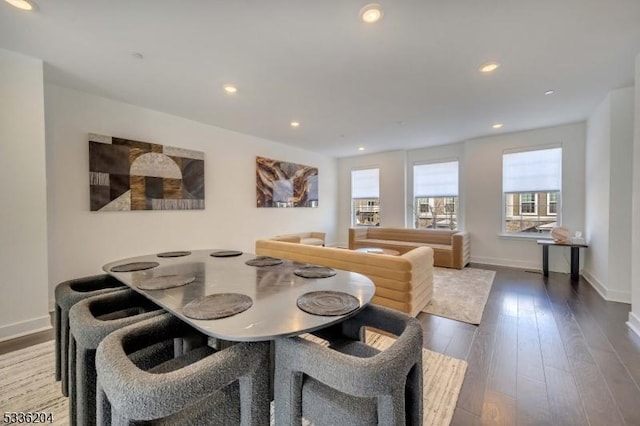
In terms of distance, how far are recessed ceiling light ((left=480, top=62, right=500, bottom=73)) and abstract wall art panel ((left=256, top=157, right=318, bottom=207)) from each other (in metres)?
4.03

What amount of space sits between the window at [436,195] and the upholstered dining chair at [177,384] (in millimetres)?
5965

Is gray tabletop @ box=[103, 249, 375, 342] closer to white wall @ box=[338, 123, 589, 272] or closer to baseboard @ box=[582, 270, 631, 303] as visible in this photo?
baseboard @ box=[582, 270, 631, 303]

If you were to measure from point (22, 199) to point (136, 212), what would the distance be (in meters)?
1.19

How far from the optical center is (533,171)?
4859mm

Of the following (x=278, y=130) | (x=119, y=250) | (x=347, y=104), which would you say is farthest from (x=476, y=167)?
(x=119, y=250)

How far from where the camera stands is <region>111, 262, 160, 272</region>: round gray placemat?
175cm

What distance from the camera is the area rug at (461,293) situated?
288cm

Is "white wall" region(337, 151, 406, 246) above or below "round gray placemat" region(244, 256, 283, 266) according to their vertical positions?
above

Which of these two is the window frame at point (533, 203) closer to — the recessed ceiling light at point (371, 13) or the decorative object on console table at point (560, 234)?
the decorative object on console table at point (560, 234)

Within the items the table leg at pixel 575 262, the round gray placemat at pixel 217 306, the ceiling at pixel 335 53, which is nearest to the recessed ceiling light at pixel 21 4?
the ceiling at pixel 335 53

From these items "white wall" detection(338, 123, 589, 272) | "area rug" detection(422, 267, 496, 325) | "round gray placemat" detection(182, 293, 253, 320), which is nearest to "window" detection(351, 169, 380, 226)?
"white wall" detection(338, 123, 589, 272)

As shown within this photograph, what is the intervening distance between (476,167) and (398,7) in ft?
14.9

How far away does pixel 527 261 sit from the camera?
4863 mm

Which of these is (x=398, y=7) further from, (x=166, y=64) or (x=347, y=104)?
(x=166, y=64)
